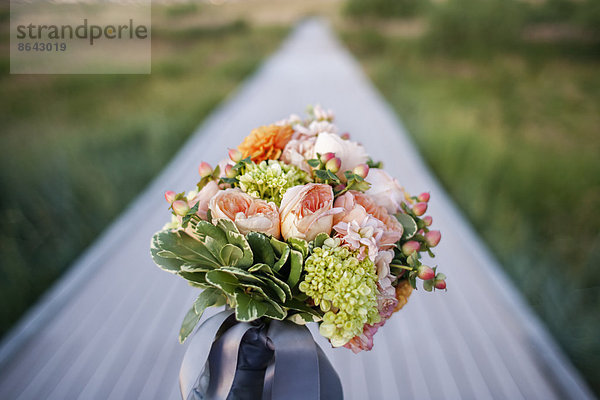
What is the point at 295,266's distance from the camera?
58cm

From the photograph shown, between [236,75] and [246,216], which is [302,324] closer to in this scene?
[246,216]

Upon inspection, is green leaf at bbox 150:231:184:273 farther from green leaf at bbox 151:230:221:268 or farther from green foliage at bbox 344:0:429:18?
green foliage at bbox 344:0:429:18

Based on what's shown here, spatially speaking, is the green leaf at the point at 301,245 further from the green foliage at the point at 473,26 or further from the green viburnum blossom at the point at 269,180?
the green foliage at the point at 473,26

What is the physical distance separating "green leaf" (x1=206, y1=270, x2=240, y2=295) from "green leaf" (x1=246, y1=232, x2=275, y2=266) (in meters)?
0.05

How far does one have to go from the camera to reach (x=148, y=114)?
4.36 m

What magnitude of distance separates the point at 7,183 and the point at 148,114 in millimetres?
2098

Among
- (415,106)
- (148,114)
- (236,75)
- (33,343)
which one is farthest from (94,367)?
Answer: (236,75)

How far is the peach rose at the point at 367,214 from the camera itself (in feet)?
1.98

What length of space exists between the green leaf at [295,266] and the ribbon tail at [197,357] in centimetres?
17

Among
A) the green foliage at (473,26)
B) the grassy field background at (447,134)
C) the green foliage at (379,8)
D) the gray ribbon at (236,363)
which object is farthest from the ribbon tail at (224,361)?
the green foliage at (379,8)

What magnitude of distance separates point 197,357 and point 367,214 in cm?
39

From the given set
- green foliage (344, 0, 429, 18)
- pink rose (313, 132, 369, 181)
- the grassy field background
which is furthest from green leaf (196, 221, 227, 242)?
green foliage (344, 0, 429, 18)

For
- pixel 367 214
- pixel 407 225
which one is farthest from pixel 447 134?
pixel 367 214

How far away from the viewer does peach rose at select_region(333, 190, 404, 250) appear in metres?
0.60
